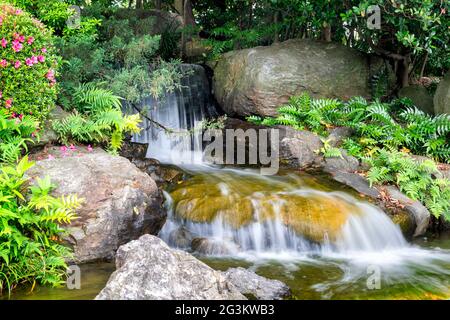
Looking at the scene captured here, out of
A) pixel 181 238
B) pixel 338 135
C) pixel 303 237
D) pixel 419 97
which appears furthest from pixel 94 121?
pixel 419 97

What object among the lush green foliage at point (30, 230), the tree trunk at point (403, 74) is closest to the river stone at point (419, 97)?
the tree trunk at point (403, 74)

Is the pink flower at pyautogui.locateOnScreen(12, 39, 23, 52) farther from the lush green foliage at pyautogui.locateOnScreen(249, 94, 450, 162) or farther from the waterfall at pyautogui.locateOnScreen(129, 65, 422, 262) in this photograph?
the lush green foliage at pyautogui.locateOnScreen(249, 94, 450, 162)

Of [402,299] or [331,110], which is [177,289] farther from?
[331,110]

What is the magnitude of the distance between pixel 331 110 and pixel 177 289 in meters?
7.66

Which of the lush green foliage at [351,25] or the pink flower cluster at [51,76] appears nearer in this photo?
the pink flower cluster at [51,76]

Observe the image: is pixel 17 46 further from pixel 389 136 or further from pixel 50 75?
pixel 389 136

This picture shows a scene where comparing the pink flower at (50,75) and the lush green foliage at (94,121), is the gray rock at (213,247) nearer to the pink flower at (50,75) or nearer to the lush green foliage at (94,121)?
the lush green foliage at (94,121)

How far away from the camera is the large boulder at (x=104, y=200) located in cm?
534

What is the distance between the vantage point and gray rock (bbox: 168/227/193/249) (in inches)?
248

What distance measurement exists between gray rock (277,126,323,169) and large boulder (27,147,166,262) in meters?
3.70

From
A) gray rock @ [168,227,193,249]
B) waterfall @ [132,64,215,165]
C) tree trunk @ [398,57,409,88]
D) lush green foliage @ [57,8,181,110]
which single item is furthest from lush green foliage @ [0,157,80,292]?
tree trunk @ [398,57,409,88]

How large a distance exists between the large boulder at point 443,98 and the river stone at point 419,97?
0.87m

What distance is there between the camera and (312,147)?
363 inches

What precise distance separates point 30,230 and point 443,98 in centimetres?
901
